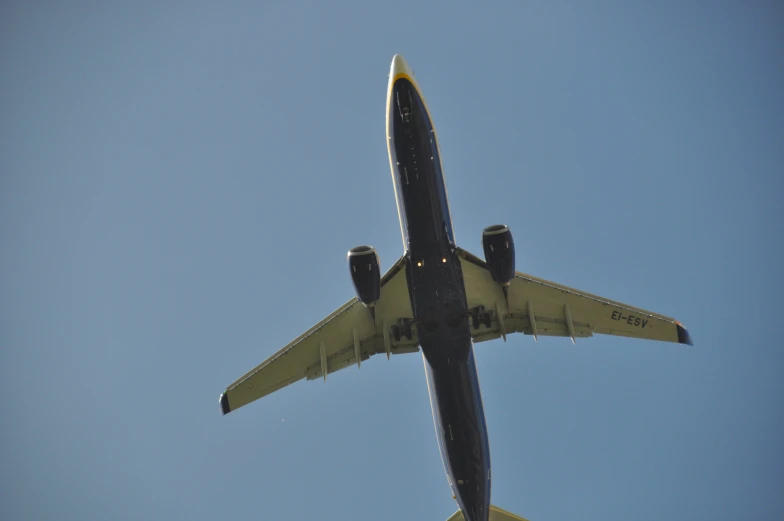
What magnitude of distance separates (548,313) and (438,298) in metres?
5.68

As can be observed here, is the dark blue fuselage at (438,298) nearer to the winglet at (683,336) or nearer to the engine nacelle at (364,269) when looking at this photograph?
the engine nacelle at (364,269)

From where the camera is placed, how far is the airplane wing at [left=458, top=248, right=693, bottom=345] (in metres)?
28.7

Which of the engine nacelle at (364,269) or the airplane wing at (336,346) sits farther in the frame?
the airplane wing at (336,346)

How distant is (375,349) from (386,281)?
3.56m

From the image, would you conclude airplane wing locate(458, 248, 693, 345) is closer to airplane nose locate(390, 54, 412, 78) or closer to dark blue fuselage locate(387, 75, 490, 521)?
dark blue fuselage locate(387, 75, 490, 521)

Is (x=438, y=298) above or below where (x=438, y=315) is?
above

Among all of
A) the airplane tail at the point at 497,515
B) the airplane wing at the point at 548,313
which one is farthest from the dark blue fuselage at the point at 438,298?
the airplane wing at the point at 548,313

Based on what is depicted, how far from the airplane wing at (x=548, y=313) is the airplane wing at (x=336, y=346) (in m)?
2.94

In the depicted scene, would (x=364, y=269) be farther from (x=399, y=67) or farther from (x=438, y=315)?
(x=399, y=67)

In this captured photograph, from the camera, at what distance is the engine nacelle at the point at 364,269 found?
82.0 ft

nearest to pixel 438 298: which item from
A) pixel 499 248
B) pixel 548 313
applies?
pixel 499 248

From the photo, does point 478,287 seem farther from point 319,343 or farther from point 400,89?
point 400,89

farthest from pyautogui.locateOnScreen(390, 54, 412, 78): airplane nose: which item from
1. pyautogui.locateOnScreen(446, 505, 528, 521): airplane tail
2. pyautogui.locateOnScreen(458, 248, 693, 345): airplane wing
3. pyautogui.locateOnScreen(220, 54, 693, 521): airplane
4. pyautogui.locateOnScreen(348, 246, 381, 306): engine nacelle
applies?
pyautogui.locateOnScreen(446, 505, 528, 521): airplane tail

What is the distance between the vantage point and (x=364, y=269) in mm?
25016
